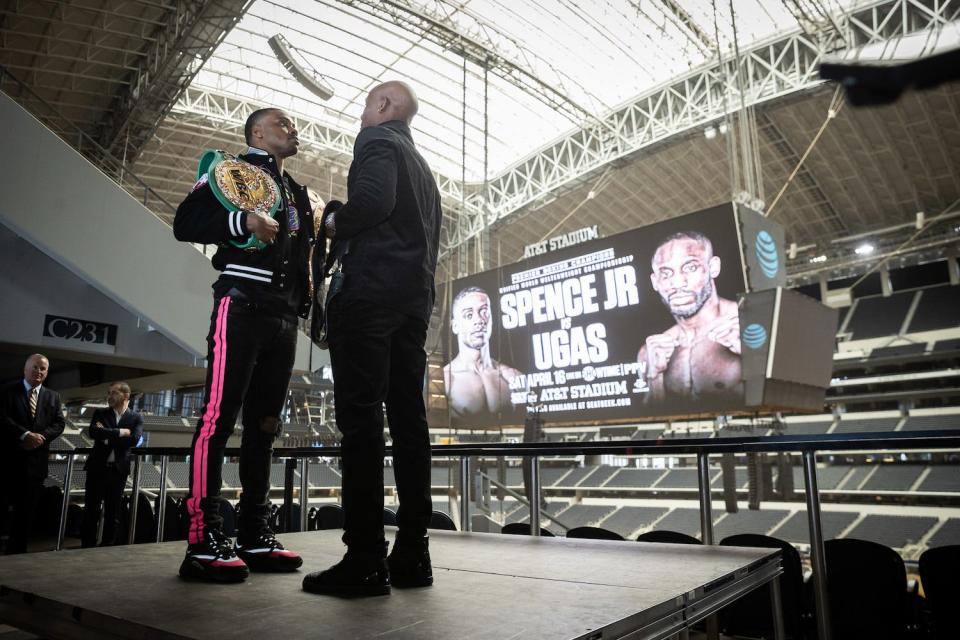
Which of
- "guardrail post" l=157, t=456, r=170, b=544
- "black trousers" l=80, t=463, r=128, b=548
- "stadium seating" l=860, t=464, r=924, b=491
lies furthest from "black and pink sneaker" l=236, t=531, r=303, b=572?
"stadium seating" l=860, t=464, r=924, b=491

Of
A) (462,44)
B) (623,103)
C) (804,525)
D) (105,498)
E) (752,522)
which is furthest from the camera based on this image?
(752,522)

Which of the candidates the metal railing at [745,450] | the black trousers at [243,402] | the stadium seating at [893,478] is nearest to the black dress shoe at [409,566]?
the black trousers at [243,402]

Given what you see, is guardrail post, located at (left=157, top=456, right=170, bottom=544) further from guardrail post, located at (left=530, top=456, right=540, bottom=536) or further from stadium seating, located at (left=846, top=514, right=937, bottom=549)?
stadium seating, located at (left=846, top=514, right=937, bottom=549)

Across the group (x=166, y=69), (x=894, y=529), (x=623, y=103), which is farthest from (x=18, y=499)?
(x=894, y=529)

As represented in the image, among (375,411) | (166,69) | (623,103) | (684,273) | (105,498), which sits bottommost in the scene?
(105,498)

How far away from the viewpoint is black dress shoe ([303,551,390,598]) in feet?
4.25

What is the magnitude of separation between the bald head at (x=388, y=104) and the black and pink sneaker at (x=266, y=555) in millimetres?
1120

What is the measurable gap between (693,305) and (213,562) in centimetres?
919

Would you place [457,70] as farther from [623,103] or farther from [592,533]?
[592,533]

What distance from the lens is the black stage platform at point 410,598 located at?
1031 mm

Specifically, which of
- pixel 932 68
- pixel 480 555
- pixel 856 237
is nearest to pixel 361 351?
pixel 480 555

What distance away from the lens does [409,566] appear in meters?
1.43

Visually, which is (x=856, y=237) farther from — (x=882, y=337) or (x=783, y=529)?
(x=783, y=529)

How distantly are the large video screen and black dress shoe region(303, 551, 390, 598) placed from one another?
7.59 meters
